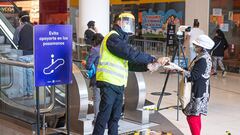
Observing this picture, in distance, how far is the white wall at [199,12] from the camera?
1559 centimetres

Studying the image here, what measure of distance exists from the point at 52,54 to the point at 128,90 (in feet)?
9.22

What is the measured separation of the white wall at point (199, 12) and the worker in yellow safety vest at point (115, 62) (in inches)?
426

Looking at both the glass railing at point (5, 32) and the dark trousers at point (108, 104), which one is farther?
the glass railing at point (5, 32)

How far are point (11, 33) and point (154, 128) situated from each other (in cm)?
432

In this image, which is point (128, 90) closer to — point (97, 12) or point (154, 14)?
point (97, 12)

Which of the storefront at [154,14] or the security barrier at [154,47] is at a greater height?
the storefront at [154,14]

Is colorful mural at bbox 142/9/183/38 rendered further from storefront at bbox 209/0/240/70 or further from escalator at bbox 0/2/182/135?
escalator at bbox 0/2/182/135

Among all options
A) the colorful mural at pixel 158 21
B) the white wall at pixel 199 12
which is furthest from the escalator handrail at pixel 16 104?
the colorful mural at pixel 158 21

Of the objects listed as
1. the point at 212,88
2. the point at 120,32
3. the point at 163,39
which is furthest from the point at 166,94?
the point at 163,39

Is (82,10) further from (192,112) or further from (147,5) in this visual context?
(192,112)

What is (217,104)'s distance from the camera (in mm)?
9383

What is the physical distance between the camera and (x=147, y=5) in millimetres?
19641

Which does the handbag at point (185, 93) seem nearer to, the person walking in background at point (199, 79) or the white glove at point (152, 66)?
the person walking in background at point (199, 79)

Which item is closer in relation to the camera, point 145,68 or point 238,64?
point 145,68
